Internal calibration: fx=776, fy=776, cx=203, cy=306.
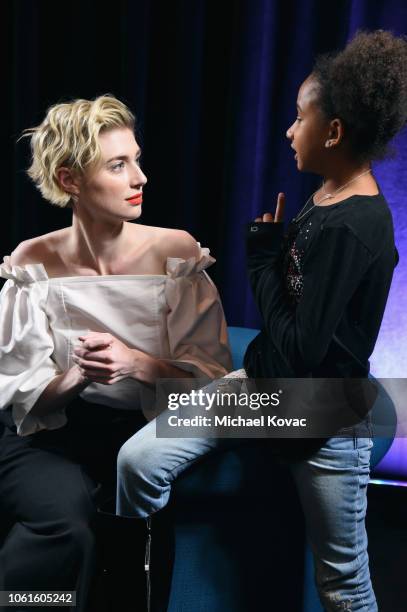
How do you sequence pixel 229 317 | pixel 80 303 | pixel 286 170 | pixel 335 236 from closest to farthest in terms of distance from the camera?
pixel 335 236
pixel 80 303
pixel 286 170
pixel 229 317

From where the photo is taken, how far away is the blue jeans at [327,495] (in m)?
1.43

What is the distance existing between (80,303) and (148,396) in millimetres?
253

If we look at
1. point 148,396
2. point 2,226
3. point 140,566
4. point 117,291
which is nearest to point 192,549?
point 140,566

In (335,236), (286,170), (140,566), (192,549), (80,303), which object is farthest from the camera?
(286,170)

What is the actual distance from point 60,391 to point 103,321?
7.2 inches

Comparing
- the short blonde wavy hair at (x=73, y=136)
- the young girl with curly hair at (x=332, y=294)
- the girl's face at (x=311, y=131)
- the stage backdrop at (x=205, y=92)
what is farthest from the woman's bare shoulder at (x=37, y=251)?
the stage backdrop at (x=205, y=92)

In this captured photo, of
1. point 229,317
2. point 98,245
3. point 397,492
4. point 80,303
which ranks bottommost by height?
point 397,492

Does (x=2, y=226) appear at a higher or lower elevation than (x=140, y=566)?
higher

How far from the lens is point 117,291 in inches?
67.1

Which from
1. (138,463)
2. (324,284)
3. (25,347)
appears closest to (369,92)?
(324,284)

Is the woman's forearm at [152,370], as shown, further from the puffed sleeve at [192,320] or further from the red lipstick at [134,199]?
A: the red lipstick at [134,199]

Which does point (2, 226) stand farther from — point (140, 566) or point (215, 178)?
point (140, 566)

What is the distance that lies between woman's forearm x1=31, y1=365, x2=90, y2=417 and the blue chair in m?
0.29

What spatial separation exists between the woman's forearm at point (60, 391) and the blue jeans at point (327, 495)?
0.22 metres
